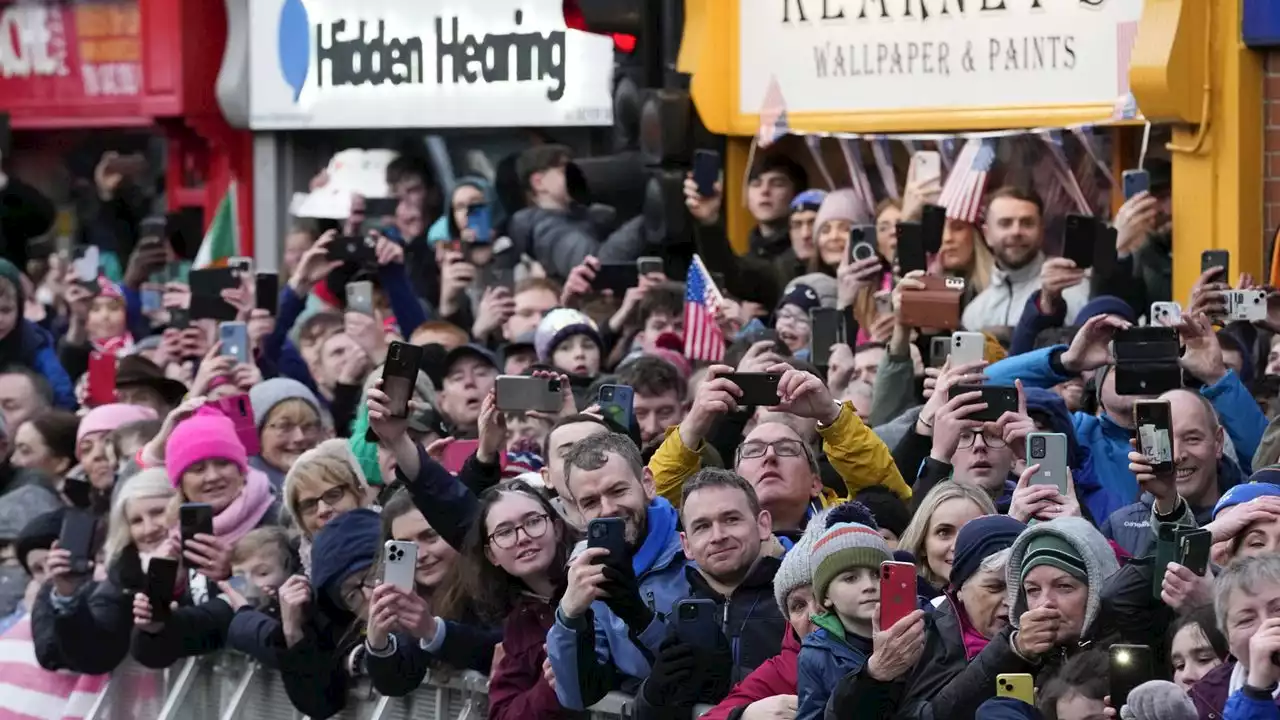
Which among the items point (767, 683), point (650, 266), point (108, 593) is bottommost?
point (108, 593)

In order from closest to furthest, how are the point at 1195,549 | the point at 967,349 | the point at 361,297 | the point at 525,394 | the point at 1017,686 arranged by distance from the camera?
the point at 1017,686, the point at 1195,549, the point at 967,349, the point at 525,394, the point at 361,297

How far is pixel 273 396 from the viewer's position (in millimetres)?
11312

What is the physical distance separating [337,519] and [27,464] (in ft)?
11.3

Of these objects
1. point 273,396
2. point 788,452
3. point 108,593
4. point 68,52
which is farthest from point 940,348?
point 68,52

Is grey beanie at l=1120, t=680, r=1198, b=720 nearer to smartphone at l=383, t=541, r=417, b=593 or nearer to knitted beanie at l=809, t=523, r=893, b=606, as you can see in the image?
knitted beanie at l=809, t=523, r=893, b=606

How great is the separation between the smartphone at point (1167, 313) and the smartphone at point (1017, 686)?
2664 mm

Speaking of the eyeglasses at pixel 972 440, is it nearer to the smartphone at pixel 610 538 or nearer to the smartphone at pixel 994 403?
the smartphone at pixel 994 403

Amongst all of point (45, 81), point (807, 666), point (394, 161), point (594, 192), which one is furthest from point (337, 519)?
point (45, 81)

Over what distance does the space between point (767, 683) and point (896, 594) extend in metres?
0.76

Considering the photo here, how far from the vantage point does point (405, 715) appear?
888 cm

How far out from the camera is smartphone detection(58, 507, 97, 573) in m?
10.4

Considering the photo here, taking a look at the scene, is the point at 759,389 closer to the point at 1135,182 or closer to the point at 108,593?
the point at 108,593

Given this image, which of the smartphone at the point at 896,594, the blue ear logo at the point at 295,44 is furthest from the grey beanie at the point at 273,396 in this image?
the blue ear logo at the point at 295,44

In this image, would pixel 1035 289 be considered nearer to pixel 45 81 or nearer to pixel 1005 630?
pixel 1005 630
